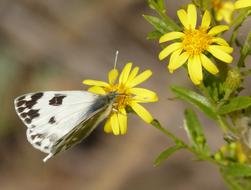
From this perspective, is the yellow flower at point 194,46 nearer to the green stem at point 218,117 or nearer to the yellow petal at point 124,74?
the green stem at point 218,117

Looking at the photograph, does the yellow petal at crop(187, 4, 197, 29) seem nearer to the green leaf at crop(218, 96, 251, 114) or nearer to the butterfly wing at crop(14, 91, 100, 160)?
the green leaf at crop(218, 96, 251, 114)

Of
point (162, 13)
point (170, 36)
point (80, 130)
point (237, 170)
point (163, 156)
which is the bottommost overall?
point (237, 170)

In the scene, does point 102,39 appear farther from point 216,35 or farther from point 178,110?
point 216,35

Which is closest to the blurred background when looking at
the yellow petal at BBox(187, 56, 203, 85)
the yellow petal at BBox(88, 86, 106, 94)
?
the yellow petal at BBox(88, 86, 106, 94)

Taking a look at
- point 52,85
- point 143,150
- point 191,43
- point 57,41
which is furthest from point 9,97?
point 191,43

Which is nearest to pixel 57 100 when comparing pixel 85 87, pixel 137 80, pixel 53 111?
pixel 53 111

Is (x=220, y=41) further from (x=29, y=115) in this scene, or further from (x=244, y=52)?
(x=29, y=115)
